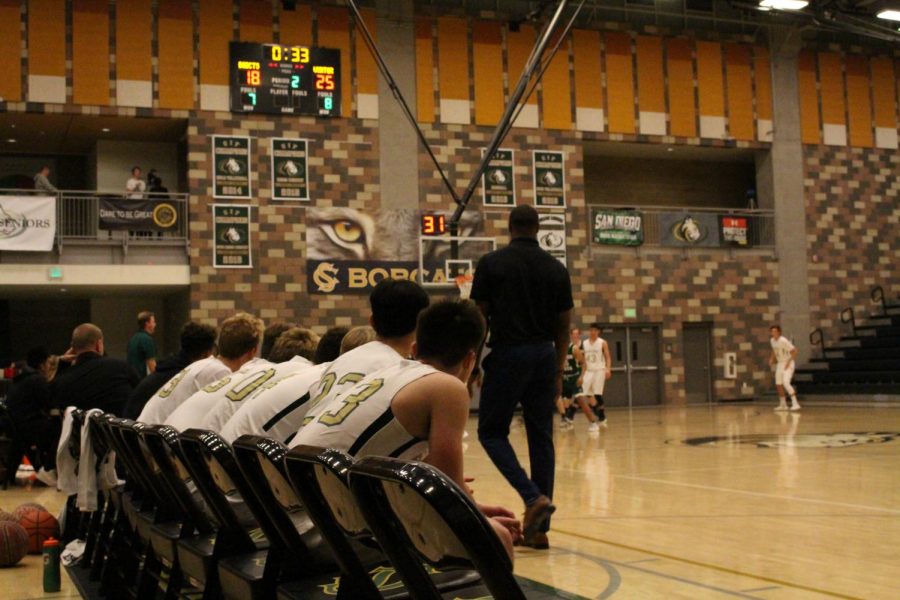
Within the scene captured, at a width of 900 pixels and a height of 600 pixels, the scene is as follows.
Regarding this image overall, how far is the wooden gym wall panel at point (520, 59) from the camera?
2334 centimetres

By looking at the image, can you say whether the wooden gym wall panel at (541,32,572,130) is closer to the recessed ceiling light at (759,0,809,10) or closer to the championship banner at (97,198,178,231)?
the recessed ceiling light at (759,0,809,10)

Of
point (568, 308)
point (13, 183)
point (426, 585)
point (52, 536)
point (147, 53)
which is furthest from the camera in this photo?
point (13, 183)

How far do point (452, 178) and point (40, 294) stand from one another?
377 inches

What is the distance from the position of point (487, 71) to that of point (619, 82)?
347cm

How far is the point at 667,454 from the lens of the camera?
11102 millimetres

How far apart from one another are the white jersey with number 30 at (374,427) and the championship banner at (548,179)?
2063cm

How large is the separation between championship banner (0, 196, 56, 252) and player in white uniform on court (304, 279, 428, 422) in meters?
17.2

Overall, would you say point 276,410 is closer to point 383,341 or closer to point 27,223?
point 383,341

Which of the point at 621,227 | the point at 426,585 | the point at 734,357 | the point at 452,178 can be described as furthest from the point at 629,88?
the point at 426,585

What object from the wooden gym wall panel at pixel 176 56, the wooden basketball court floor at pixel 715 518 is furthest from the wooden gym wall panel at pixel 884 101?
the wooden gym wall panel at pixel 176 56

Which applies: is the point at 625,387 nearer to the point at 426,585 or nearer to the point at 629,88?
the point at 629,88

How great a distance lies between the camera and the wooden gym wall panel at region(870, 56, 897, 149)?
26750 mm

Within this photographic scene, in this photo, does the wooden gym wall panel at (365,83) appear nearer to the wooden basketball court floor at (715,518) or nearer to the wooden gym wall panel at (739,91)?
the wooden gym wall panel at (739,91)

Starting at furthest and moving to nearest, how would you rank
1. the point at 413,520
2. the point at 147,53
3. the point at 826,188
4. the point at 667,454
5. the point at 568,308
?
the point at 826,188 → the point at 147,53 → the point at 667,454 → the point at 568,308 → the point at 413,520
